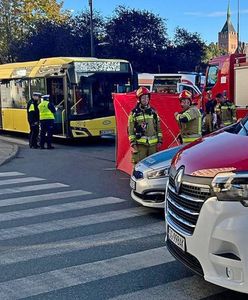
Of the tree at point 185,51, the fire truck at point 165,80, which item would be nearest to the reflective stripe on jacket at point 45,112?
the fire truck at point 165,80

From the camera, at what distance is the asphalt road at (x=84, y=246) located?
451cm

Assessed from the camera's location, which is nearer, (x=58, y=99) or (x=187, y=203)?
(x=187, y=203)

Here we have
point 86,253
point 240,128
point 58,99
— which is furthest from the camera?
point 58,99

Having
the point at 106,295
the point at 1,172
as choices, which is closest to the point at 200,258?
the point at 106,295

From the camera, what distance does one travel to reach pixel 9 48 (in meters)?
46.8

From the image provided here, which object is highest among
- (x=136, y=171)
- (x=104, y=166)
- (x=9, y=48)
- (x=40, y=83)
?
(x=9, y=48)

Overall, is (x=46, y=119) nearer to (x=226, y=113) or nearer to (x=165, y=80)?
(x=226, y=113)

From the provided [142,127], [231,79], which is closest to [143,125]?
[142,127]

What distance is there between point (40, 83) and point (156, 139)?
10352 millimetres

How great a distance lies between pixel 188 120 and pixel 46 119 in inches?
328

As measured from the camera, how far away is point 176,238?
4.09m

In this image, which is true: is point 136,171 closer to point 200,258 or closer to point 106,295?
point 106,295

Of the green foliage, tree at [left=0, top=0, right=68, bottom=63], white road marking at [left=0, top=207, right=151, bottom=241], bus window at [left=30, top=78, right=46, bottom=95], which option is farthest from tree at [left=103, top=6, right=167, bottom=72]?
white road marking at [left=0, top=207, right=151, bottom=241]

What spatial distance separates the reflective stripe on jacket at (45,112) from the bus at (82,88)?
743mm
